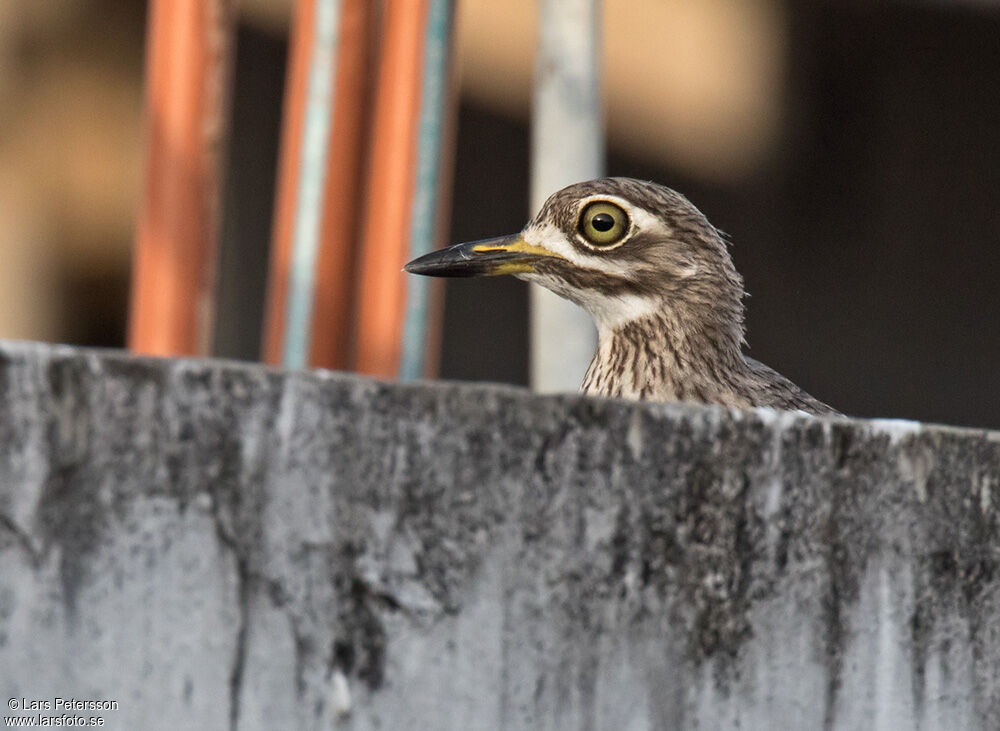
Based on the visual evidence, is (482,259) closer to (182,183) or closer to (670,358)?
(670,358)

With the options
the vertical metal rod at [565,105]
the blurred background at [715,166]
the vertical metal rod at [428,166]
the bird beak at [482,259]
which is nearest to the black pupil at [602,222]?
the bird beak at [482,259]

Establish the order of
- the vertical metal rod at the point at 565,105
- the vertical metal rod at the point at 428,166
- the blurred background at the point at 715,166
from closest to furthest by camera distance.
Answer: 1. the vertical metal rod at the point at 565,105
2. the vertical metal rod at the point at 428,166
3. the blurred background at the point at 715,166

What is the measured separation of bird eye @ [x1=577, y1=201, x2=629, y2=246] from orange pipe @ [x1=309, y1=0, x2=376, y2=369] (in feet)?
5.09

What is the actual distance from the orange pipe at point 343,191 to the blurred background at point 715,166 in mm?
2014

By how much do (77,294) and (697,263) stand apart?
13.0 feet

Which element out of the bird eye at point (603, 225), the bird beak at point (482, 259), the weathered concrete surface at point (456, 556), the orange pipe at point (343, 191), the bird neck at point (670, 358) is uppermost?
the orange pipe at point (343, 191)

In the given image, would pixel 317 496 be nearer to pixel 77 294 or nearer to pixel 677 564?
pixel 677 564

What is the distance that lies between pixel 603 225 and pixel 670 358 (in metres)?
0.31

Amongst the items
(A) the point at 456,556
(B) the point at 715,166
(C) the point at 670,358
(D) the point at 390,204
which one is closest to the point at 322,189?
(D) the point at 390,204

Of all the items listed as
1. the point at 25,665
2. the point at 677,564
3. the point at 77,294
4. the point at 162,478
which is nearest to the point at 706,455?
the point at 677,564

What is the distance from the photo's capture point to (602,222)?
3244mm

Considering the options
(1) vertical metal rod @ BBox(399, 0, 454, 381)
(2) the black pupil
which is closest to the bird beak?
(2) the black pupil

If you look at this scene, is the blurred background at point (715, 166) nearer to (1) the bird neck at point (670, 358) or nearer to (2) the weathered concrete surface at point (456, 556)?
(1) the bird neck at point (670, 358)

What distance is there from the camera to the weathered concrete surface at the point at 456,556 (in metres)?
1.43
